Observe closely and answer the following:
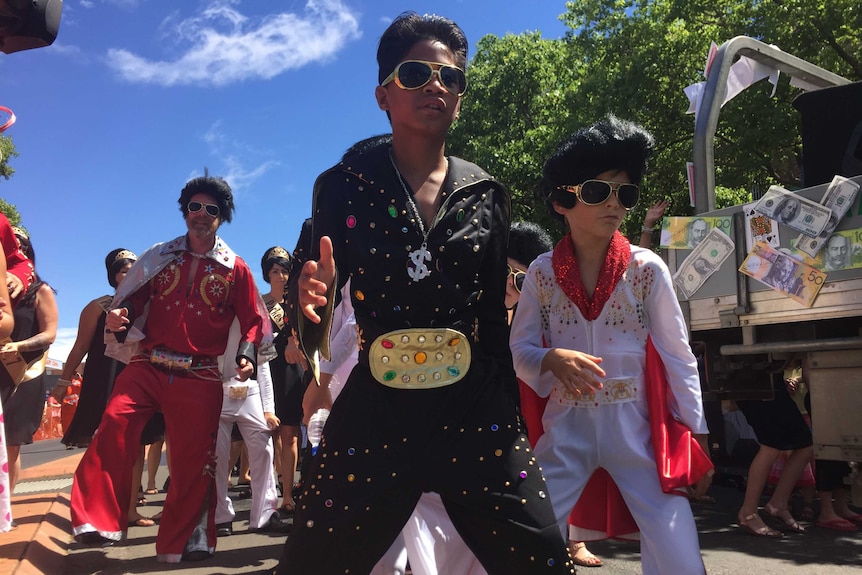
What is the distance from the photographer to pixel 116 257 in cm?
693

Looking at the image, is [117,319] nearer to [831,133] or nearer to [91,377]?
[91,377]

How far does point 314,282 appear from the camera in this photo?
7.08ft

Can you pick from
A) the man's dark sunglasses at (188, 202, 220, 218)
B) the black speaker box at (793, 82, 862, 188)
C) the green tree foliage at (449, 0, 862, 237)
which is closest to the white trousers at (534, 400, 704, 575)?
the man's dark sunglasses at (188, 202, 220, 218)

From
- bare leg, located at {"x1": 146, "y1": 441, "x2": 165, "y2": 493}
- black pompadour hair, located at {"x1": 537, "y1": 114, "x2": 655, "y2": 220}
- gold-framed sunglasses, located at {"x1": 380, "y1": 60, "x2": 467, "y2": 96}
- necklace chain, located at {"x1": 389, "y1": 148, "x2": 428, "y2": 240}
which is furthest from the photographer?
bare leg, located at {"x1": 146, "y1": 441, "x2": 165, "y2": 493}

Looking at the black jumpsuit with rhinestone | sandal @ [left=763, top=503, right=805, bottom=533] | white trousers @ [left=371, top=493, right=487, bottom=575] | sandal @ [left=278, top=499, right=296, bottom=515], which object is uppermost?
the black jumpsuit with rhinestone

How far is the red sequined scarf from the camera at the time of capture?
3018mm

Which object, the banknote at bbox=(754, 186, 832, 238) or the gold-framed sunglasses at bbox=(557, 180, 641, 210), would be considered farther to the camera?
the banknote at bbox=(754, 186, 832, 238)

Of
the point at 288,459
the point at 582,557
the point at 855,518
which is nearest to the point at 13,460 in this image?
the point at 288,459

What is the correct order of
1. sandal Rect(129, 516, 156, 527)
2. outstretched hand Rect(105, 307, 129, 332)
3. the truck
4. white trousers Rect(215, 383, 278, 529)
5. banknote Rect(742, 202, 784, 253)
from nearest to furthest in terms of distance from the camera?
1. the truck
2. banknote Rect(742, 202, 784, 253)
3. outstretched hand Rect(105, 307, 129, 332)
4. white trousers Rect(215, 383, 278, 529)
5. sandal Rect(129, 516, 156, 527)

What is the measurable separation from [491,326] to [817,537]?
4.48 m

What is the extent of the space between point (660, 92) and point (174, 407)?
16.0 meters

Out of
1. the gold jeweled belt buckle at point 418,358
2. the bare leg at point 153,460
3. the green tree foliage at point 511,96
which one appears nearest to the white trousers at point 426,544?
the gold jeweled belt buckle at point 418,358

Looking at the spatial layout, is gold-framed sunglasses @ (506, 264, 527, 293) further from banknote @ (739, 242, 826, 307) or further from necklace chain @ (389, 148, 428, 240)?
necklace chain @ (389, 148, 428, 240)

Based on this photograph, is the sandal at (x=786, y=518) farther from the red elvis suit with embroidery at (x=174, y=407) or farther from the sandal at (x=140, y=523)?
the sandal at (x=140, y=523)
